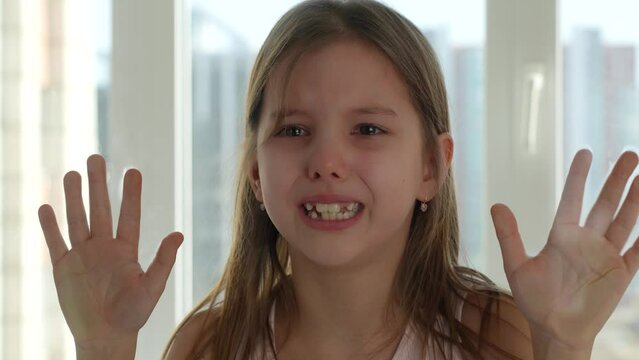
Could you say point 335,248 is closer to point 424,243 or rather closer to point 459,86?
point 424,243

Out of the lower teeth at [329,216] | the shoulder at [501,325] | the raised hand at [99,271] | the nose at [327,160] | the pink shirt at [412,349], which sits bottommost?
the pink shirt at [412,349]

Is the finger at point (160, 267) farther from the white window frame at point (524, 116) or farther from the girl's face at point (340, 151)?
the white window frame at point (524, 116)

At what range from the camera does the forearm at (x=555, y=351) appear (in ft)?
3.08

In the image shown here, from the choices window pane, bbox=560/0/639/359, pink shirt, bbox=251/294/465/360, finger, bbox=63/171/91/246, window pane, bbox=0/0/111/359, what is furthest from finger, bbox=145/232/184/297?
window pane, bbox=560/0/639/359

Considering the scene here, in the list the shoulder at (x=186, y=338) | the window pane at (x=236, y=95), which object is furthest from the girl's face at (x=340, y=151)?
the window pane at (x=236, y=95)

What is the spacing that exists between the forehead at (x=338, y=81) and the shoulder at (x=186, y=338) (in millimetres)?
344

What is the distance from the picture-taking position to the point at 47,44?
1.78 meters

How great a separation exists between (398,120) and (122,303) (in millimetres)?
431

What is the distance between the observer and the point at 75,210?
104 cm

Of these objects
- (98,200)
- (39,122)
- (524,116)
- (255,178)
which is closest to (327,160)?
(255,178)

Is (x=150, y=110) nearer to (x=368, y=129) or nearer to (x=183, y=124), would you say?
(x=183, y=124)

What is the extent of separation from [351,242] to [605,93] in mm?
857

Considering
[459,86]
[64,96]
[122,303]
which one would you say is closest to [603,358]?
[459,86]

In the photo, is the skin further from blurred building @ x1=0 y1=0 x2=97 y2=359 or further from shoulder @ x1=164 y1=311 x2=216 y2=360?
blurred building @ x1=0 y1=0 x2=97 y2=359
